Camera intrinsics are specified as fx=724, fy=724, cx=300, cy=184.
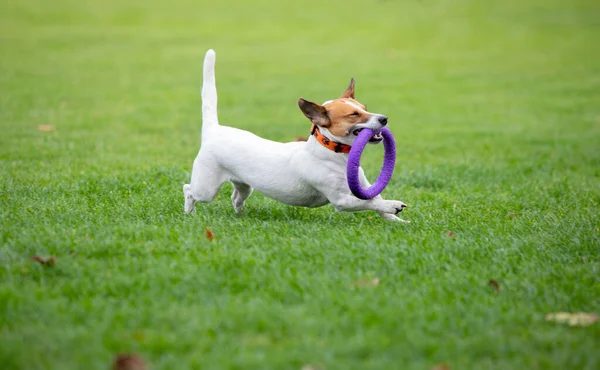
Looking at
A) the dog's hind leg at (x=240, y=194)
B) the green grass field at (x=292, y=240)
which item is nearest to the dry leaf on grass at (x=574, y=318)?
the green grass field at (x=292, y=240)

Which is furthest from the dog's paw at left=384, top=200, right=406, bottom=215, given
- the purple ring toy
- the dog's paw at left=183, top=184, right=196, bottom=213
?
the dog's paw at left=183, top=184, right=196, bottom=213

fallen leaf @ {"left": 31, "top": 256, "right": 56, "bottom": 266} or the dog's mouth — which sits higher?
the dog's mouth

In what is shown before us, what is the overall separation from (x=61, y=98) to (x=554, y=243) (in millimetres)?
11696

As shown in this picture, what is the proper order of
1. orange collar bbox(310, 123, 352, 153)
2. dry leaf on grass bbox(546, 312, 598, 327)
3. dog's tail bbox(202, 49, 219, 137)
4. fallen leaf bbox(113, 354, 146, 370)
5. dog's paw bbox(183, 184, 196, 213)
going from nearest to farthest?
fallen leaf bbox(113, 354, 146, 370) → dry leaf on grass bbox(546, 312, 598, 327) → orange collar bbox(310, 123, 352, 153) → dog's paw bbox(183, 184, 196, 213) → dog's tail bbox(202, 49, 219, 137)

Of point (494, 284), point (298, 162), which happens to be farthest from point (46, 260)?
point (494, 284)

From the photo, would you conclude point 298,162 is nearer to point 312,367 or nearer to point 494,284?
point 494,284

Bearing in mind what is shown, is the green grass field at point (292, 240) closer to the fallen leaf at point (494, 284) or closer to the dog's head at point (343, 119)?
the fallen leaf at point (494, 284)

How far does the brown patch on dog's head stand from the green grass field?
808mm

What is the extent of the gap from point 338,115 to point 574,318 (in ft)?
8.38

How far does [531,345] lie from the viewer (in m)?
3.67

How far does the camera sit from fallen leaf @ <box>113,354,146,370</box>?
10.9 ft

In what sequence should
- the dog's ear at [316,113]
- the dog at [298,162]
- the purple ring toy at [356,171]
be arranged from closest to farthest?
the purple ring toy at [356,171] < the dog's ear at [316,113] < the dog at [298,162]

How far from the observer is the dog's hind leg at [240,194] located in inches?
258

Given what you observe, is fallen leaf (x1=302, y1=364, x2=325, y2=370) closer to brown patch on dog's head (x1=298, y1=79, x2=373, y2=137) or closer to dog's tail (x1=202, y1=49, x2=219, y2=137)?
brown patch on dog's head (x1=298, y1=79, x2=373, y2=137)
